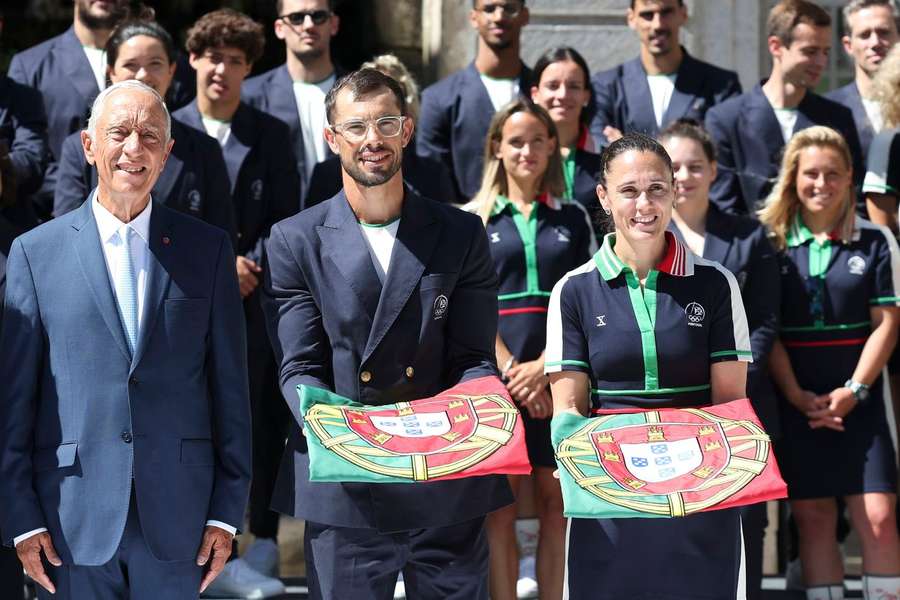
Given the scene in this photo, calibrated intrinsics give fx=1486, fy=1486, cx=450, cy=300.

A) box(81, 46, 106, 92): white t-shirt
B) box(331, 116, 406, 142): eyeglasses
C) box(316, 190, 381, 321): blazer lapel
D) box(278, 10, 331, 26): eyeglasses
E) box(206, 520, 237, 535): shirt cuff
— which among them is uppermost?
box(278, 10, 331, 26): eyeglasses

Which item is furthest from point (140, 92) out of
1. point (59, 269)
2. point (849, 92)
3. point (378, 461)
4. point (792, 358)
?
point (849, 92)

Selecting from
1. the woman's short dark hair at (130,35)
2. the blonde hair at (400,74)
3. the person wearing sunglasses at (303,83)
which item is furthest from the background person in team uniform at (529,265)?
the woman's short dark hair at (130,35)

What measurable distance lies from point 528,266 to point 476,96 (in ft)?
4.36

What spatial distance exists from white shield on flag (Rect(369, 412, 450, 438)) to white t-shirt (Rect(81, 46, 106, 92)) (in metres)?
3.15

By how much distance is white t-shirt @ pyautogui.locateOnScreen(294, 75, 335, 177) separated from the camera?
22.3 ft

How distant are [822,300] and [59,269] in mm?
3319

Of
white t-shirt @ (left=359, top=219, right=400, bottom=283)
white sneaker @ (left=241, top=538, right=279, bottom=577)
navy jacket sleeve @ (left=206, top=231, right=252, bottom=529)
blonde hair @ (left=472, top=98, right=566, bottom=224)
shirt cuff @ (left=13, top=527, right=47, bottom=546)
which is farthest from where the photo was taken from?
white sneaker @ (left=241, top=538, right=279, bottom=577)

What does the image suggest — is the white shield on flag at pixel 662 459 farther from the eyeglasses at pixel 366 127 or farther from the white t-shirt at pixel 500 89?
the white t-shirt at pixel 500 89

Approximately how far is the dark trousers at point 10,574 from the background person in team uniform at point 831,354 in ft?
10.4

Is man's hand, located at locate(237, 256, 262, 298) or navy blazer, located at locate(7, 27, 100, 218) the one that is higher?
navy blazer, located at locate(7, 27, 100, 218)

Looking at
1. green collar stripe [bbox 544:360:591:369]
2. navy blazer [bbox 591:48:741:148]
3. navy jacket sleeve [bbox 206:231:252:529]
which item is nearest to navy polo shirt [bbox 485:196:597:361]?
navy blazer [bbox 591:48:741:148]

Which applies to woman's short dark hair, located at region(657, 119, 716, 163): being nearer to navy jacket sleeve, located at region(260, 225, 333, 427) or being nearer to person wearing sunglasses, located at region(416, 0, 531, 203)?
A: person wearing sunglasses, located at region(416, 0, 531, 203)

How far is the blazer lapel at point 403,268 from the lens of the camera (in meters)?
4.30

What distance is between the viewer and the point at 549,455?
586 centimetres
